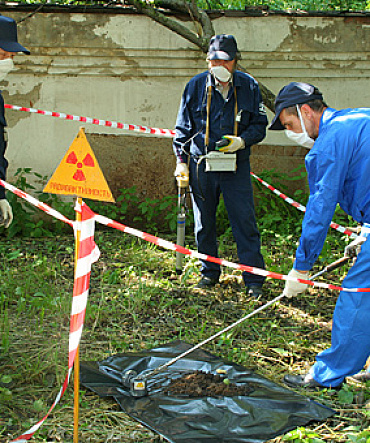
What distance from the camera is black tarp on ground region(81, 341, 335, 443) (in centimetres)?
320

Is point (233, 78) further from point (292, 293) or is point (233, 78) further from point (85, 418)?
point (85, 418)

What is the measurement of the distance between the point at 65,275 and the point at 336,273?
267cm

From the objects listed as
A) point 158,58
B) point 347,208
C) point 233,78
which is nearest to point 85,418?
point 347,208

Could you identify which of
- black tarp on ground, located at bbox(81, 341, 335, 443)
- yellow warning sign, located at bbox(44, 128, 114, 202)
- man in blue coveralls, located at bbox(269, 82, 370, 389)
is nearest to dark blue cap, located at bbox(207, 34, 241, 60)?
man in blue coveralls, located at bbox(269, 82, 370, 389)

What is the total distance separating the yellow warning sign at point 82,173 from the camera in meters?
3.21

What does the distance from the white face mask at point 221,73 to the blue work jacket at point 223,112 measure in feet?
0.29

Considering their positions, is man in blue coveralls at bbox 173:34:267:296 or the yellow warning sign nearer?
the yellow warning sign

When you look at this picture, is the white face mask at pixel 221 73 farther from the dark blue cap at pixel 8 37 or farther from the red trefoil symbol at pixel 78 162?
the red trefoil symbol at pixel 78 162

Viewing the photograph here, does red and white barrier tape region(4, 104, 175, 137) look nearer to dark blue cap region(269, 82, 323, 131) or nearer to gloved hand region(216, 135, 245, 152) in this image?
gloved hand region(216, 135, 245, 152)

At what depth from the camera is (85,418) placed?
11.0 ft

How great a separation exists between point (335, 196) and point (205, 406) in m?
1.44

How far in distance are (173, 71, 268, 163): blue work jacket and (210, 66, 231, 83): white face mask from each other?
9 centimetres

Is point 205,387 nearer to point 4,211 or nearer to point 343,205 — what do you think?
point 343,205

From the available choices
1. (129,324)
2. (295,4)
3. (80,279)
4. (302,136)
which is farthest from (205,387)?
(295,4)
